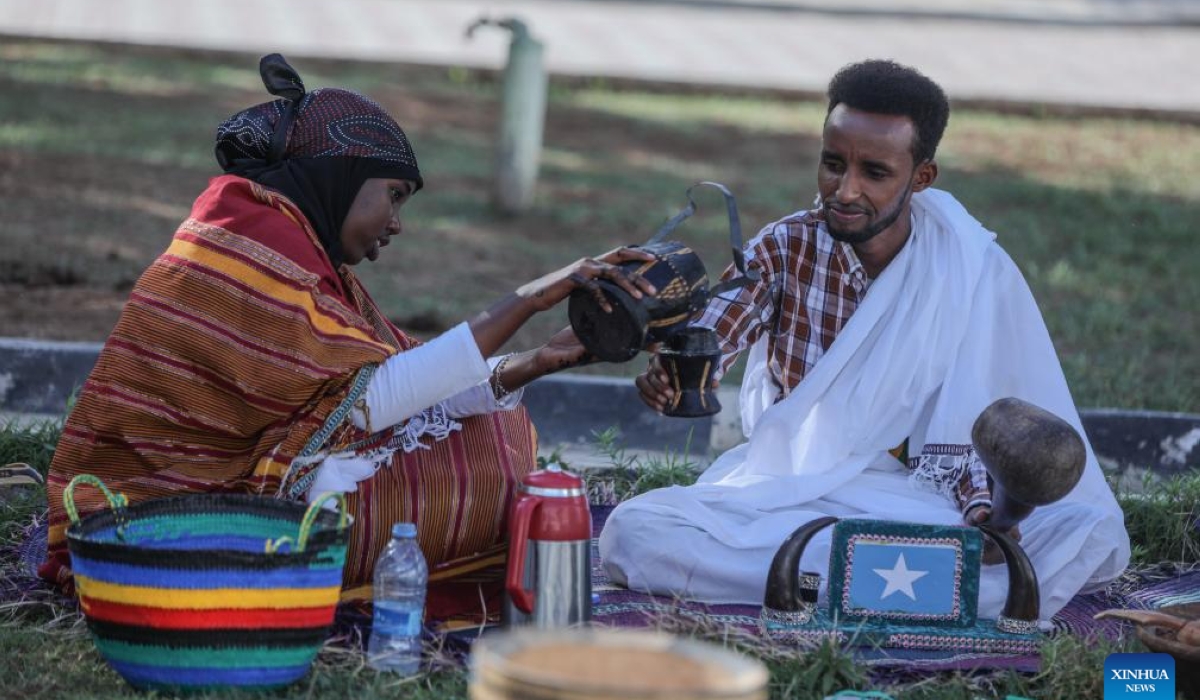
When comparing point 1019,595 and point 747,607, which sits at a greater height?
point 1019,595

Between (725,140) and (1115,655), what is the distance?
32.3 feet

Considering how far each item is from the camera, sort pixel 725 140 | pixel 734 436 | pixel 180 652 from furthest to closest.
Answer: pixel 725 140
pixel 734 436
pixel 180 652

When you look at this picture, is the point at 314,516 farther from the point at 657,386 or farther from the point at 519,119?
the point at 519,119

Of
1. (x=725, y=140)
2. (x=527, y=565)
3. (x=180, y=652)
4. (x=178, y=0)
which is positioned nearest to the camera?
(x=180, y=652)

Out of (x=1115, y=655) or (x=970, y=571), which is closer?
(x=1115, y=655)

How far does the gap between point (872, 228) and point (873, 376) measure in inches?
17.0

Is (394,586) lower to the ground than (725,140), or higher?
lower

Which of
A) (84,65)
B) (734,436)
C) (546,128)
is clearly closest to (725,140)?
(546,128)

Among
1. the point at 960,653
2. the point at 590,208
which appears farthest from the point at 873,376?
the point at 590,208

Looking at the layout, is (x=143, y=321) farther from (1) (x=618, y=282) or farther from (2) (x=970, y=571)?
(2) (x=970, y=571)

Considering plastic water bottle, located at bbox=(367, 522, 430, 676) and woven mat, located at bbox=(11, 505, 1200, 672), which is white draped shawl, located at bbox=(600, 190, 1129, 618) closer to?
woven mat, located at bbox=(11, 505, 1200, 672)

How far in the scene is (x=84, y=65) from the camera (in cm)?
1445

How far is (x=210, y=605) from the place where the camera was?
3.94m

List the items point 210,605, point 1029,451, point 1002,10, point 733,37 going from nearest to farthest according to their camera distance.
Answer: point 210,605 < point 1029,451 < point 733,37 < point 1002,10
